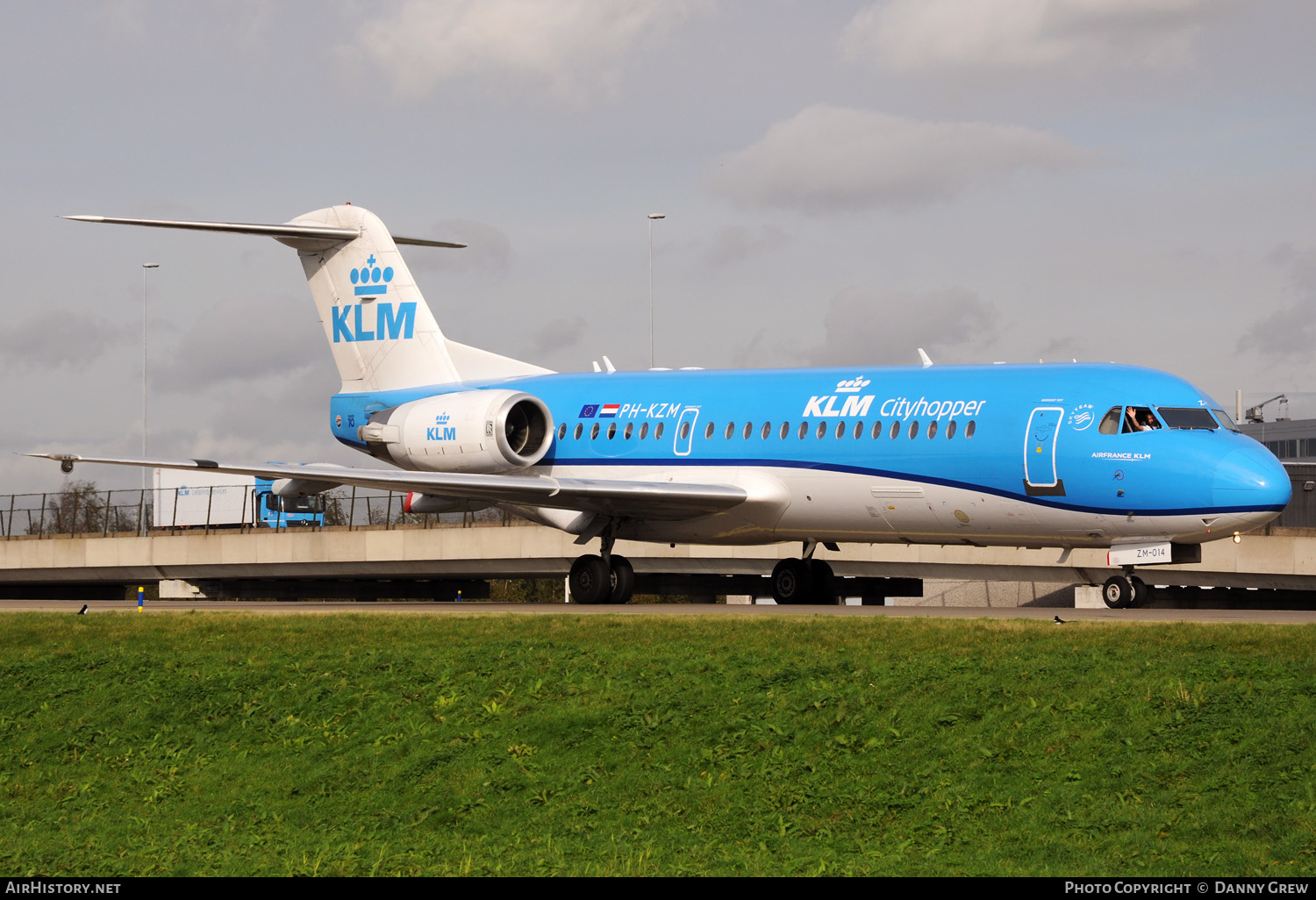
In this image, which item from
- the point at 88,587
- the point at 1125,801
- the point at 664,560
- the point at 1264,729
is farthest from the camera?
the point at 88,587

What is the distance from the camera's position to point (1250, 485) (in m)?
20.4

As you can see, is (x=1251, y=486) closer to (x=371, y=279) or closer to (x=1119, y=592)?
(x=1119, y=592)

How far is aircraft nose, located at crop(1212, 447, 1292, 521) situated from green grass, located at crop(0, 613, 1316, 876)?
365cm

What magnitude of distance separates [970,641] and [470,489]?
39.0 ft

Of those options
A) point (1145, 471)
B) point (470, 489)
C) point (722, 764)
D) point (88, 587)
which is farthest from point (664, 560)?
point (722, 764)

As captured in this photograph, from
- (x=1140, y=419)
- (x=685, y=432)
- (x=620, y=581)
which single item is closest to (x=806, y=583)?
(x=620, y=581)

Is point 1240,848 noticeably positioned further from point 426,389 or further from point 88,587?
point 88,587

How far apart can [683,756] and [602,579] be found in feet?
46.8

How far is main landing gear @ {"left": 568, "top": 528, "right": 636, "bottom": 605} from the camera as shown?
26672 millimetres

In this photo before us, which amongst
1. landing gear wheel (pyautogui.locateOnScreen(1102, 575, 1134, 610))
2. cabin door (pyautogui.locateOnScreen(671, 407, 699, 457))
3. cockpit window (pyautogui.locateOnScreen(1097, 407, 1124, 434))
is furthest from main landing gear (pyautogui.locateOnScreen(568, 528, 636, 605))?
cockpit window (pyautogui.locateOnScreen(1097, 407, 1124, 434))

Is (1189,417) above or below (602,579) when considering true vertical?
above

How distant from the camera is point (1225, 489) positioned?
2045 cm

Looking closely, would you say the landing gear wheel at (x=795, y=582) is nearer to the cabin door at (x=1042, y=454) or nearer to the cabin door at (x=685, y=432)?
the cabin door at (x=685, y=432)

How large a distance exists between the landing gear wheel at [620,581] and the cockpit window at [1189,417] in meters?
9.78
